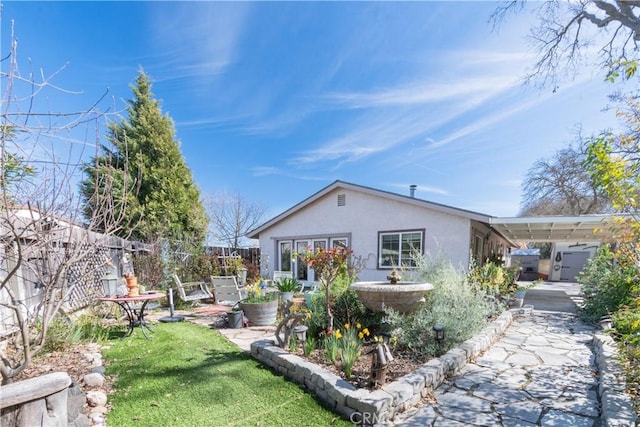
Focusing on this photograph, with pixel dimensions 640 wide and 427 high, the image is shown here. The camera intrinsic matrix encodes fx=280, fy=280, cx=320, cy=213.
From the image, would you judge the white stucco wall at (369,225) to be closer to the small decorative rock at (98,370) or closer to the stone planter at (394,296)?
the stone planter at (394,296)

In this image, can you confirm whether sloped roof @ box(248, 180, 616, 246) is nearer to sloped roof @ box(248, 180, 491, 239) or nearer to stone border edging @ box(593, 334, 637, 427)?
sloped roof @ box(248, 180, 491, 239)

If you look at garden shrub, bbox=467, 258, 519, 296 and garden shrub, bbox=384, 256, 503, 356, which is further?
garden shrub, bbox=467, 258, 519, 296

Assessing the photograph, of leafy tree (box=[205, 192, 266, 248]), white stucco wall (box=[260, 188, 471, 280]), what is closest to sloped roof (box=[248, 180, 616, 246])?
white stucco wall (box=[260, 188, 471, 280])

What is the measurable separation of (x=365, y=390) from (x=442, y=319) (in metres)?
1.86

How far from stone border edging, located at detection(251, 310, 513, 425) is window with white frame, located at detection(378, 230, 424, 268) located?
4891mm

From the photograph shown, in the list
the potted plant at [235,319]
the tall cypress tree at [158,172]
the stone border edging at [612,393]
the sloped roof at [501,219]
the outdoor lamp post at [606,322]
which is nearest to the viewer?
the stone border edging at [612,393]

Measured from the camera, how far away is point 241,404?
2848 millimetres

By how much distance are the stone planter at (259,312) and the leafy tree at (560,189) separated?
16616 mm

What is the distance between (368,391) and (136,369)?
3006 millimetres

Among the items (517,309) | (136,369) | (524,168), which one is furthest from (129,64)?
(524,168)

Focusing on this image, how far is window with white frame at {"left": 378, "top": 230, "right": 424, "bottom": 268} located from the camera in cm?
903

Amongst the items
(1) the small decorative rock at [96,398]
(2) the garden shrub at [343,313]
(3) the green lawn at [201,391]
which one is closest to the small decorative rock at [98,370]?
A: (3) the green lawn at [201,391]

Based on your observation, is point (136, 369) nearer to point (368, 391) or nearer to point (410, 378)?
point (368, 391)

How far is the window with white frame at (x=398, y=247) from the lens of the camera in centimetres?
903
